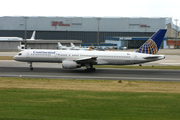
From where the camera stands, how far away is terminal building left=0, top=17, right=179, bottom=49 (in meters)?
140

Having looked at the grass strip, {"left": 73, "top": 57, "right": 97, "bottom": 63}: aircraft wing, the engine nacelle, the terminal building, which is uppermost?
the terminal building

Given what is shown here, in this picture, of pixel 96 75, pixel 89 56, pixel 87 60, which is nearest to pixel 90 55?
pixel 89 56

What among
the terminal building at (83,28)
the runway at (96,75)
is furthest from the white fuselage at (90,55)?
the terminal building at (83,28)

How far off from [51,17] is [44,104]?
12879cm

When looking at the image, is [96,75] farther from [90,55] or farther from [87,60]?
[90,55]

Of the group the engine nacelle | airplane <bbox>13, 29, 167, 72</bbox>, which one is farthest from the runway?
airplane <bbox>13, 29, 167, 72</bbox>

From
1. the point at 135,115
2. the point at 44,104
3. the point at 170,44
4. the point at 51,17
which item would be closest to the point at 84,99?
the point at 44,104

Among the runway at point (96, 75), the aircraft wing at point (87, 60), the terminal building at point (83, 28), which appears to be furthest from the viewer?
the terminal building at point (83, 28)

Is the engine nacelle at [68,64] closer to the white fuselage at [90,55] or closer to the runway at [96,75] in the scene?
the runway at [96,75]

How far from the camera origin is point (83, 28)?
143 metres

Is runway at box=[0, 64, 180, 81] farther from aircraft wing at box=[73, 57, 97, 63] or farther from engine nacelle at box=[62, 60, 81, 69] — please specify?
aircraft wing at box=[73, 57, 97, 63]

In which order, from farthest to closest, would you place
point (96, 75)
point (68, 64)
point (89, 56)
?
point (89, 56), point (68, 64), point (96, 75)

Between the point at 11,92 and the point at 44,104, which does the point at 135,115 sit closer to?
the point at 44,104

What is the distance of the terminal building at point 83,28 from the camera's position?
140 meters
